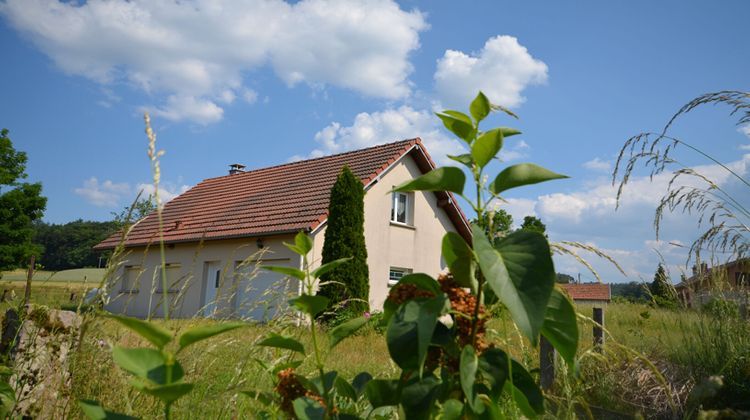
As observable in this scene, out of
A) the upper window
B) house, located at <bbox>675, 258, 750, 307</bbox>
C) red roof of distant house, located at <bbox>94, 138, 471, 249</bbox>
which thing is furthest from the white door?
house, located at <bbox>675, 258, 750, 307</bbox>

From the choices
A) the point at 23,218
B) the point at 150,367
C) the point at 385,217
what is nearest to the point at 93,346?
the point at 150,367

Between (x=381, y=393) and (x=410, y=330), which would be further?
(x=381, y=393)

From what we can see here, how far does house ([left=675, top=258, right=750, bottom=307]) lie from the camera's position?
4.75m

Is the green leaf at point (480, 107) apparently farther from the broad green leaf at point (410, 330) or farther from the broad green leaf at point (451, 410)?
the broad green leaf at point (451, 410)

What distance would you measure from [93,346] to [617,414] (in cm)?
407

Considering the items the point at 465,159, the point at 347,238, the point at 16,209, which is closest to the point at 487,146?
the point at 465,159

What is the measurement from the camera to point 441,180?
3.23ft

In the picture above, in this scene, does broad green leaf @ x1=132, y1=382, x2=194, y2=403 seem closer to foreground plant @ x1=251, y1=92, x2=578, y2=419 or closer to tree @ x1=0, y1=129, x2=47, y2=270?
foreground plant @ x1=251, y1=92, x2=578, y2=419

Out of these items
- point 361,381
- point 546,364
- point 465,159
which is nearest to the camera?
point 465,159

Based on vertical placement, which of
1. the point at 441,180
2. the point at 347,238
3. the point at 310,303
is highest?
the point at 347,238

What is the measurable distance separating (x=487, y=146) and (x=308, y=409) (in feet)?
2.11

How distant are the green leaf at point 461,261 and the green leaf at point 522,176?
15cm

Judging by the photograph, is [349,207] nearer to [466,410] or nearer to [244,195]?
[244,195]

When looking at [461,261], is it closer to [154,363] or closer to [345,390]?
[345,390]
